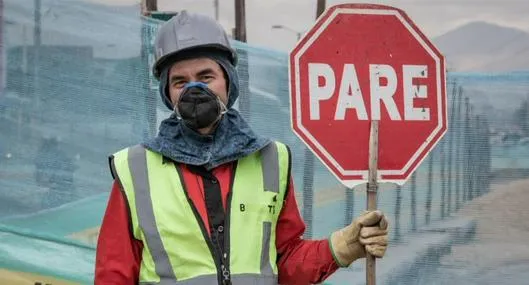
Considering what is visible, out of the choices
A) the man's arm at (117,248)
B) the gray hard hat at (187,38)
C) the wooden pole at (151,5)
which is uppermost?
the wooden pole at (151,5)

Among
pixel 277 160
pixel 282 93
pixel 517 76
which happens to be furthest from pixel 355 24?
pixel 517 76

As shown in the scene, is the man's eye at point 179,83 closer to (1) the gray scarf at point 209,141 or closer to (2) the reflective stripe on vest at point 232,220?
(1) the gray scarf at point 209,141

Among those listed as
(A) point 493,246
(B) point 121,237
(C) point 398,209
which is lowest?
(A) point 493,246

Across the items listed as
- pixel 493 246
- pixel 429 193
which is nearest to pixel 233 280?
pixel 429 193

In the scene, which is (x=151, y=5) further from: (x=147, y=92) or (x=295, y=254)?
(x=295, y=254)

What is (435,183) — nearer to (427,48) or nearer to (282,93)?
(282,93)

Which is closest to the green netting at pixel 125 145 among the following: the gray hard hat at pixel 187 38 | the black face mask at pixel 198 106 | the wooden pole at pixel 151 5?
the wooden pole at pixel 151 5

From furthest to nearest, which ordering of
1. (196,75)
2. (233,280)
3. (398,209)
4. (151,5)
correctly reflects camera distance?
(151,5), (398,209), (196,75), (233,280)

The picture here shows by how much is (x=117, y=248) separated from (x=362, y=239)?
0.67m

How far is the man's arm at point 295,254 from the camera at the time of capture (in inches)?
104

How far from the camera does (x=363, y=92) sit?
8.93ft

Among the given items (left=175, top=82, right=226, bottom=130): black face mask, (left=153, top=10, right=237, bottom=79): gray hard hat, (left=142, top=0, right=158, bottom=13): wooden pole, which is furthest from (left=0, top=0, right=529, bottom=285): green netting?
(left=175, top=82, right=226, bottom=130): black face mask

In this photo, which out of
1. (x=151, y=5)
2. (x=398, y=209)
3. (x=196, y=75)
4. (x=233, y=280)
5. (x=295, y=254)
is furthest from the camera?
(x=151, y=5)

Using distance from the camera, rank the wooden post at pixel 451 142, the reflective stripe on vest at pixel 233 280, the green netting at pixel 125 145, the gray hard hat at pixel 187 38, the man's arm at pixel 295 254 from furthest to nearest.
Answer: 1. the wooden post at pixel 451 142
2. the green netting at pixel 125 145
3. the man's arm at pixel 295 254
4. the gray hard hat at pixel 187 38
5. the reflective stripe on vest at pixel 233 280
